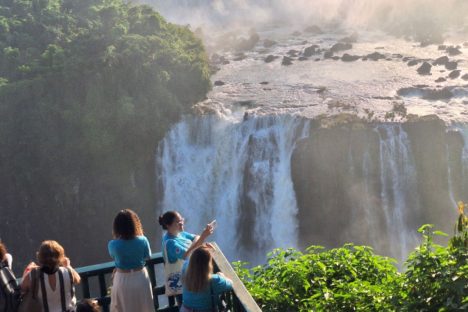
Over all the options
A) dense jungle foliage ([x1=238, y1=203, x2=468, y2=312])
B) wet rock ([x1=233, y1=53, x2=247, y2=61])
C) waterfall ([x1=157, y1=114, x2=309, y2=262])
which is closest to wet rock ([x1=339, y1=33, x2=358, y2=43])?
wet rock ([x1=233, y1=53, x2=247, y2=61])

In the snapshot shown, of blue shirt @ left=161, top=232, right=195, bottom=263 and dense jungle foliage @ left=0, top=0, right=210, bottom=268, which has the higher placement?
dense jungle foliage @ left=0, top=0, right=210, bottom=268

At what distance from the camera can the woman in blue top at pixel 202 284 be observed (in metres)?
5.93

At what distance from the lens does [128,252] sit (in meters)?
6.78

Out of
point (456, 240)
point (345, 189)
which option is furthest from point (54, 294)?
point (345, 189)

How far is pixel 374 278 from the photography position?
854 cm

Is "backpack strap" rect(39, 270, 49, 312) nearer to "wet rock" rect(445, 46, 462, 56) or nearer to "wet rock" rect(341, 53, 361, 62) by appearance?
"wet rock" rect(341, 53, 361, 62)

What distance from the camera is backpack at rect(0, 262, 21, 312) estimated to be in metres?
6.17

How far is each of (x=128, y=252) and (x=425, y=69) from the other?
87.5ft

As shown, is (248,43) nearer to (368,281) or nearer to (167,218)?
(368,281)

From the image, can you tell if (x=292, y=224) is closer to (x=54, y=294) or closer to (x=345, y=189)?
(x=345, y=189)

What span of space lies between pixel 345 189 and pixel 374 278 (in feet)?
51.7

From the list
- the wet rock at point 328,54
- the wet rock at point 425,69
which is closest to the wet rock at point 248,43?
the wet rock at point 328,54

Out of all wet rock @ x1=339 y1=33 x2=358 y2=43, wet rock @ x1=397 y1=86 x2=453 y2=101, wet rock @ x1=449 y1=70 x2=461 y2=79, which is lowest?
wet rock @ x1=397 y1=86 x2=453 y2=101

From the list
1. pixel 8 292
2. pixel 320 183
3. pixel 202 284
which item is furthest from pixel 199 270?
pixel 320 183
